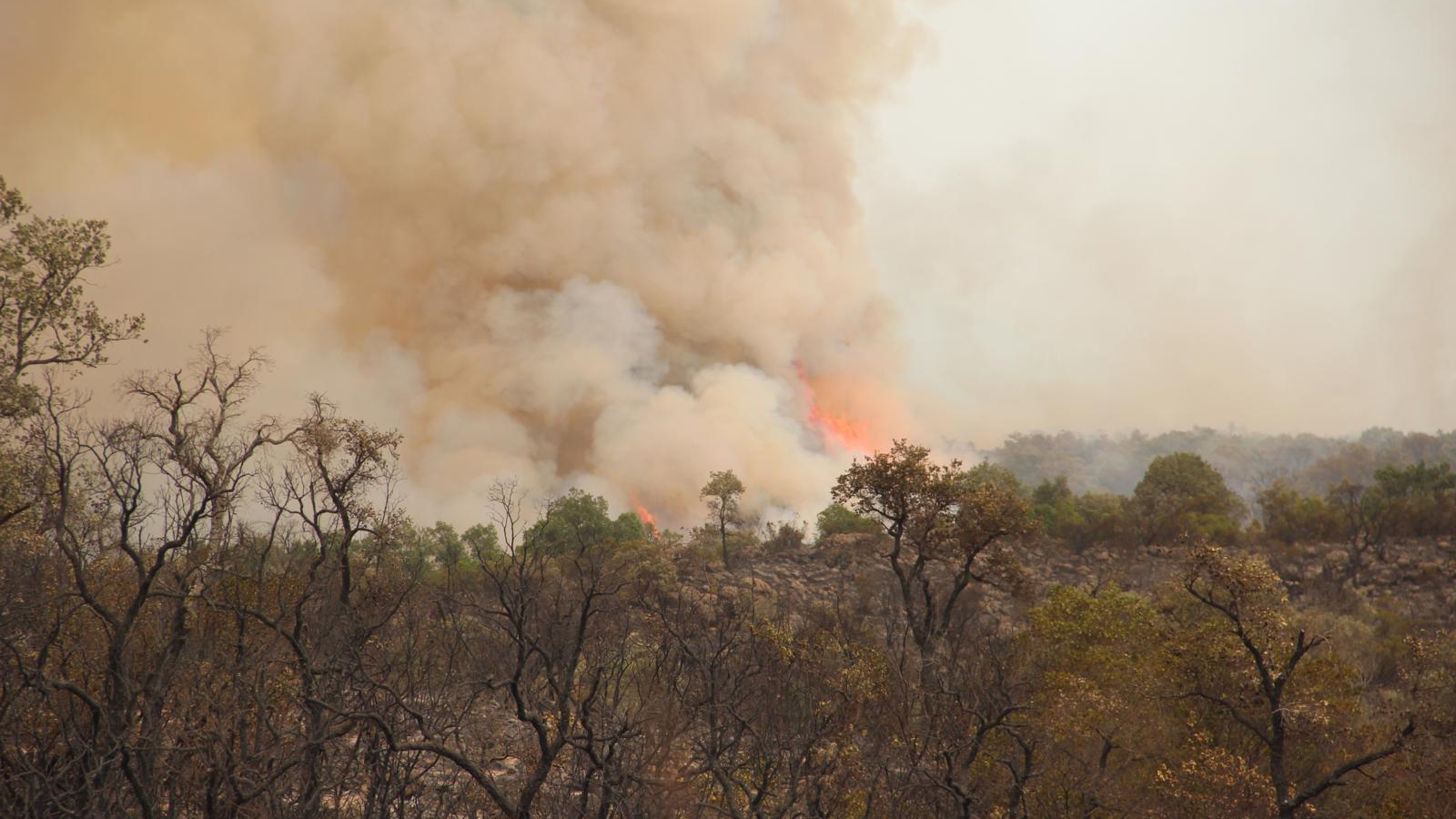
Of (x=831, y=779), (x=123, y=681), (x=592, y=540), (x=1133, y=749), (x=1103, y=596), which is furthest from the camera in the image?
(x=592, y=540)

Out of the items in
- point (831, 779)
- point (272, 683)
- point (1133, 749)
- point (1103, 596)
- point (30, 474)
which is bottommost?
point (831, 779)

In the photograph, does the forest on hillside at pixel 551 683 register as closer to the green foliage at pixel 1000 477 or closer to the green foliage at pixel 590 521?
the green foliage at pixel 1000 477

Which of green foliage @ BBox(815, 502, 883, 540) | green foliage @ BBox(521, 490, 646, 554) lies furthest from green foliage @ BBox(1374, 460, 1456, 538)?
green foliage @ BBox(521, 490, 646, 554)

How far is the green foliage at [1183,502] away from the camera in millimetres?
82312

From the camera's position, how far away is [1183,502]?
302 ft

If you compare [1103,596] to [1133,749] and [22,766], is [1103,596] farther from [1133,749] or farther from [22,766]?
[22,766]

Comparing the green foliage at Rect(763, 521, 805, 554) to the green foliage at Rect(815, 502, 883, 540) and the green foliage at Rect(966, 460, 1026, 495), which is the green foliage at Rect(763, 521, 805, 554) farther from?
the green foliage at Rect(966, 460, 1026, 495)

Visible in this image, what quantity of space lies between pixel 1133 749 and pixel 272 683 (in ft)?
99.8

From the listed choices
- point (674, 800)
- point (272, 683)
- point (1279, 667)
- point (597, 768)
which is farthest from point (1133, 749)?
point (272, 683)

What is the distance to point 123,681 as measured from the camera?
1947 centimetres

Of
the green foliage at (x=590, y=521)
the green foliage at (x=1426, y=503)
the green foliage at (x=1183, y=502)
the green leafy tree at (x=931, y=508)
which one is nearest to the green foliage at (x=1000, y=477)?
the green foliage at (x=1183, y=502)

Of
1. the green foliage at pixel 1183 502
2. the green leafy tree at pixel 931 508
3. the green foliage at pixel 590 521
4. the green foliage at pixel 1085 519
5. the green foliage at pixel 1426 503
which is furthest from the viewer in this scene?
the green foliage at pixel 590 521

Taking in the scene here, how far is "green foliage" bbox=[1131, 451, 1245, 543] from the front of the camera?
8231cm

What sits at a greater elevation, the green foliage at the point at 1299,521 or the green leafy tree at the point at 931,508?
the green foliage at the point at 1299,521
